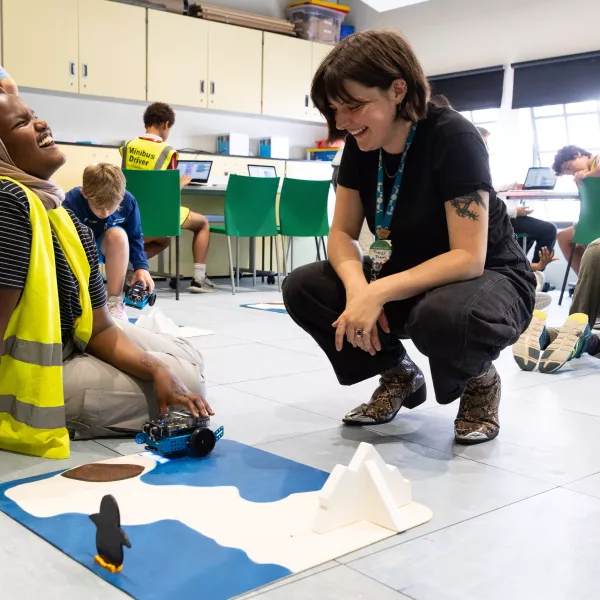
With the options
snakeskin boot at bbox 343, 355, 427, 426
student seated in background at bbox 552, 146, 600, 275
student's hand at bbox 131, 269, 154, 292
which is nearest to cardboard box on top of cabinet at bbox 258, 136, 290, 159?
student seated in background at bbox 552, 146, 600, 275

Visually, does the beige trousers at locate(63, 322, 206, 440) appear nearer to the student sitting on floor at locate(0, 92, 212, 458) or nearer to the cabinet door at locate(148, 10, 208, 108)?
the student sitting on floor at locate(0, 92, 212, 458)

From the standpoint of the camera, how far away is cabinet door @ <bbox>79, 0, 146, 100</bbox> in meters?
6.01

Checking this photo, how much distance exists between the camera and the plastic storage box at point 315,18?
24.0 feet

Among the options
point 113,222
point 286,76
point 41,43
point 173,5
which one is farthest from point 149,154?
point 286,76

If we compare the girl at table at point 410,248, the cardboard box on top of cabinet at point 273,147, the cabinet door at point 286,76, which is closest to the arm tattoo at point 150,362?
the girl at table at point 410,248

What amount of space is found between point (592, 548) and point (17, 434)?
3.64ft

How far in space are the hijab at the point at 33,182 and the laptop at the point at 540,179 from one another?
5206mm

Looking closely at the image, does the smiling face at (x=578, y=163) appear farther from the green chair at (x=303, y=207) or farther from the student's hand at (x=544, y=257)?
the green chair at (x=303, y=207)

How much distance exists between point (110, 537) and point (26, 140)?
881 millimetres

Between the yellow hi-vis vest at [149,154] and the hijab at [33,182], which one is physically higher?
the yellow hi-vis vest at [149,154]

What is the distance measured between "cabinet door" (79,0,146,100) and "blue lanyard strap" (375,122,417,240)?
490cm

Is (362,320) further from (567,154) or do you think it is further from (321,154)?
(321,154)

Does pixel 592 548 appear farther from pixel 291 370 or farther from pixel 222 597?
pixel 291 370

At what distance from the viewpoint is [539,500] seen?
→ 4.65 feet
